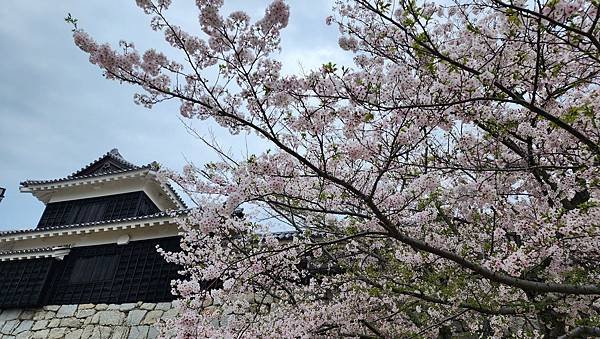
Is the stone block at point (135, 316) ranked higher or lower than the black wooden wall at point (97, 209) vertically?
lower

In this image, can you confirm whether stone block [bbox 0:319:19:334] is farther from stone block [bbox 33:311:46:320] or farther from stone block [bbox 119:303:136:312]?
stone block [bbox 119:303:136:312]

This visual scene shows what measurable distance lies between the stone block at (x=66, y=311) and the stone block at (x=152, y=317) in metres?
2.37

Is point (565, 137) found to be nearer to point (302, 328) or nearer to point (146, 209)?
point (302, 328)

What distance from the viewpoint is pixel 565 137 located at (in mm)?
3916

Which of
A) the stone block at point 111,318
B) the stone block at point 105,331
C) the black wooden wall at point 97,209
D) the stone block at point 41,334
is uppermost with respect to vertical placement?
the black wooden wall at point 97,209

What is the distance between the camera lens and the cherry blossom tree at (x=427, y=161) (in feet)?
10.7

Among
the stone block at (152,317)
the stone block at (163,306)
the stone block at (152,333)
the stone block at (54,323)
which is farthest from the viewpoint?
the stone block at (54,323)

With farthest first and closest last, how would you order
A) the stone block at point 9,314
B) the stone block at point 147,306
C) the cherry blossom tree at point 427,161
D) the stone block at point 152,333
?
the stone block at point 9,314 → the stone block at point 147,306 → the stone block at point 152,333 → the cherry blossom tree at point 427,161

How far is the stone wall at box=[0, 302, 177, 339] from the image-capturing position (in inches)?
344

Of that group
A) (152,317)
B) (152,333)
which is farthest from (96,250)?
(152,333)

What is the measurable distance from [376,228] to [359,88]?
1683 millimetres

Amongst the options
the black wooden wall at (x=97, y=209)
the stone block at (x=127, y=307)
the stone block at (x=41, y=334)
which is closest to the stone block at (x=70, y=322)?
the stone block at (x=41, y=334)

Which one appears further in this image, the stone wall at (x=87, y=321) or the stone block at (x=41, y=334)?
the stone block at (x=41, y=334)

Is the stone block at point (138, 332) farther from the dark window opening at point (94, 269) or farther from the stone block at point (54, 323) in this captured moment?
the stone block at point (54, 323)
